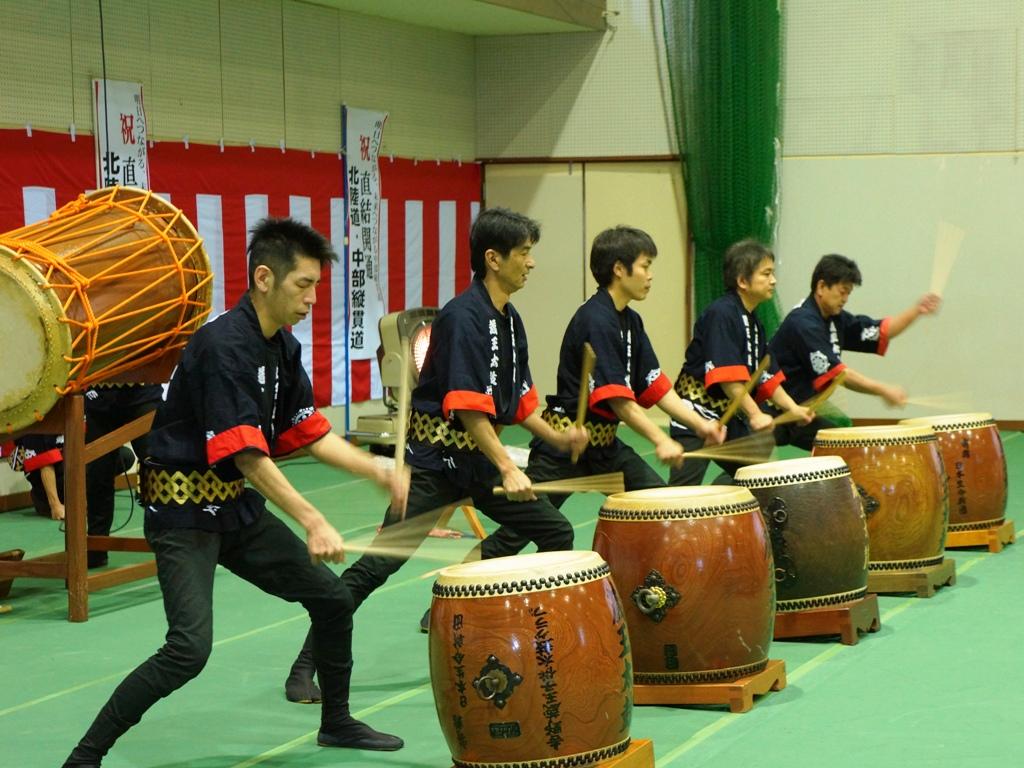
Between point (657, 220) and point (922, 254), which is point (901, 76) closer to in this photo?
point (922, 254)

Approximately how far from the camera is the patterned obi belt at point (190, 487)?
129 inches

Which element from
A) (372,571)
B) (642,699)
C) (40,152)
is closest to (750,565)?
(642,699)

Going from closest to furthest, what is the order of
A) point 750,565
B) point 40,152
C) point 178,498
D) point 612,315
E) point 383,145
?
1. point 178,498
2. point 750,565
3. point 612,315
4. point 40,152
5. point 383,145

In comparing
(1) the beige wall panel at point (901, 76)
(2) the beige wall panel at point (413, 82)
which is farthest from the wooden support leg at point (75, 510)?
(1) the beige wall panel at point (901, 76)

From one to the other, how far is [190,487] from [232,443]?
218 millimetres

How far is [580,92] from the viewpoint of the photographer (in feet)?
34.3

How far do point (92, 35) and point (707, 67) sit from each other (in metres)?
4.12

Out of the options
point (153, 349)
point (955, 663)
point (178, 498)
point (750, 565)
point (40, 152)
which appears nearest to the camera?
point (178, 498)

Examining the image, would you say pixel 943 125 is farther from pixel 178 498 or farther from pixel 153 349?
pixel 178 498

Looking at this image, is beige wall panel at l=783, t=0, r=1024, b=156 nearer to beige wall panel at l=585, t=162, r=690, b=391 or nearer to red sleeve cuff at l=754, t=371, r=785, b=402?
beige wall panel at l=585, t=162, r=690, b=391

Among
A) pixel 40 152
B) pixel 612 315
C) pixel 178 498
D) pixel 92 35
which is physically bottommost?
pixel 178 498

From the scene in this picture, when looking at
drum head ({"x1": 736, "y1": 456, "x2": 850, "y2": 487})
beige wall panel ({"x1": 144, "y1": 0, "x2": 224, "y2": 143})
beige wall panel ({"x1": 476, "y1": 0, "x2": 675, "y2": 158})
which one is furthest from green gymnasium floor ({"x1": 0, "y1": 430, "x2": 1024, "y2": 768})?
beige wall panel ({"x1": 476, "y1": 0, "x2": 675, "y2": 158})

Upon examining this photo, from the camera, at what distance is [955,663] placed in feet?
13.6

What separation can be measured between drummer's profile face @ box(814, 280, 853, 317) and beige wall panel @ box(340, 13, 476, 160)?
417cm
